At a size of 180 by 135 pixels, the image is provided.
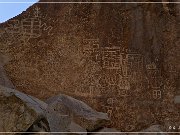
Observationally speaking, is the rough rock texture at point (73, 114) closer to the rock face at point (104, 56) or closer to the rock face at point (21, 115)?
the rock face at point (21, 115)

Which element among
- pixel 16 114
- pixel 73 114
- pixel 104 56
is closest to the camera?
pixel 16 114

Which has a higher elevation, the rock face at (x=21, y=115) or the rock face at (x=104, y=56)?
the rock face at (x=104, y=56)

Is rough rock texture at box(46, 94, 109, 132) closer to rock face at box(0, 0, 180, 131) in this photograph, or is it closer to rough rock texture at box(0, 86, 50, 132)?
rough rock texture at box(0, 86, 50, 132)

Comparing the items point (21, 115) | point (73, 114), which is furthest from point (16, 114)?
point (73, 114)

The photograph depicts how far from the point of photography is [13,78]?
947cm

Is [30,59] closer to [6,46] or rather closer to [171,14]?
[6,46]

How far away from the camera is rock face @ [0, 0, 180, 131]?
365 inches

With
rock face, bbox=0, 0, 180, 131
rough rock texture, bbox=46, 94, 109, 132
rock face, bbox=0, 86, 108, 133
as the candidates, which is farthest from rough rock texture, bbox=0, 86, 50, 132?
rock face, bbox=0, 0, 180, 131

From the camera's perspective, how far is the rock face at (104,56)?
9.27 m

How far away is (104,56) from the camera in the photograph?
9.59 metres

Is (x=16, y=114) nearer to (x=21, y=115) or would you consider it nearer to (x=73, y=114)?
(x=21, y=115)

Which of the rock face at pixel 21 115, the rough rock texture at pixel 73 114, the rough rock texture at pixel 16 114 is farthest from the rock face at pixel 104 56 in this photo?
the rough rock texture at pixel 16 114

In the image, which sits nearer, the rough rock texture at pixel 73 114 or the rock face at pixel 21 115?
the rock face at pixel 21 115

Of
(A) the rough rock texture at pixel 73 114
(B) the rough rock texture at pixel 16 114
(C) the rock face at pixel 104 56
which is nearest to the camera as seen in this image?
(B) the rough rock texture at pixel 16 114
